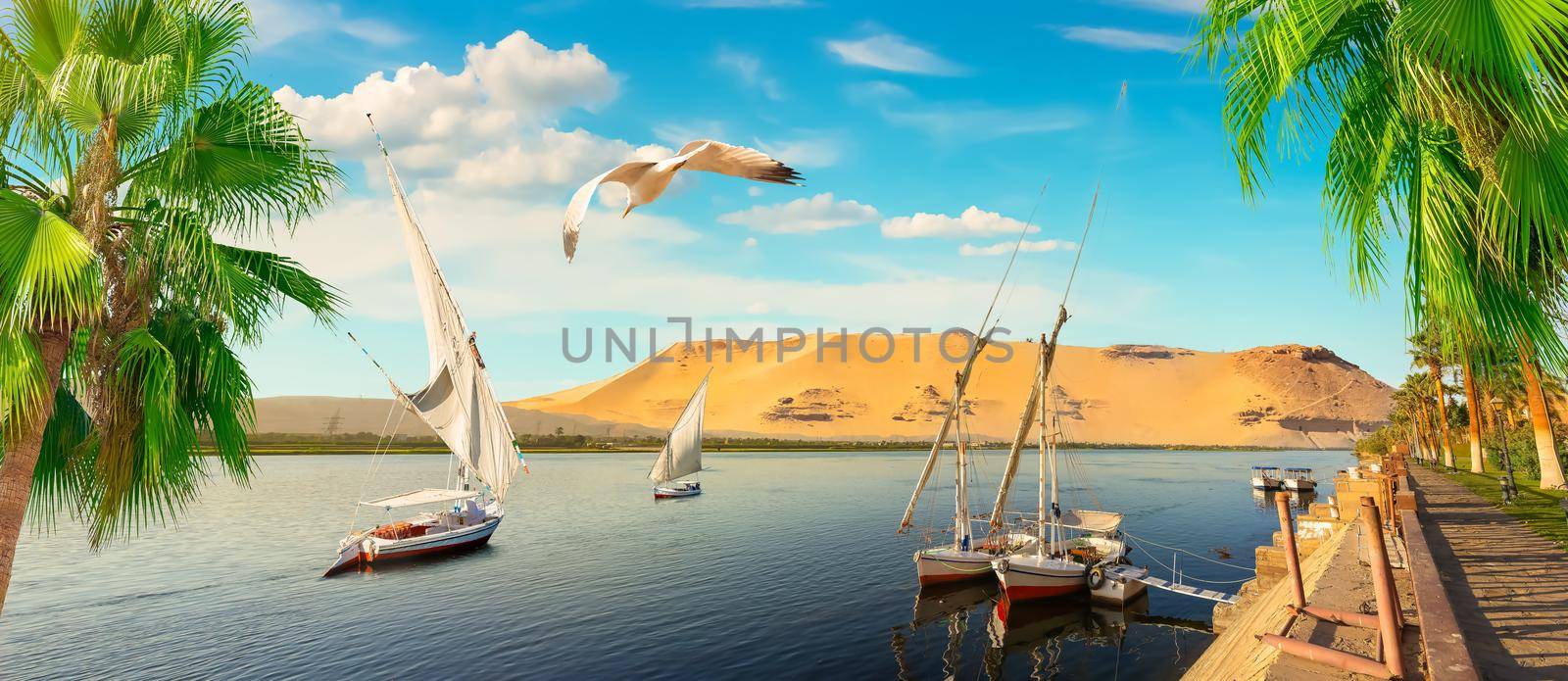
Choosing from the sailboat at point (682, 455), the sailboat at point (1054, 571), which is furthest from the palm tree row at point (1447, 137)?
the sailboat at point (682, 455)

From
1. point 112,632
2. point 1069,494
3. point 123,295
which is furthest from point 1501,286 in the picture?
point 1069,494

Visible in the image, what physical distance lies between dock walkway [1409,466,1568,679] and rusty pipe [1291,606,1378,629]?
107cm

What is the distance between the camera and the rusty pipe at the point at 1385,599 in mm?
7902

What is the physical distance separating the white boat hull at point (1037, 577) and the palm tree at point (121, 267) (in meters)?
26.2

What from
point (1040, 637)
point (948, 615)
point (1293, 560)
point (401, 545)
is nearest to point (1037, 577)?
point (1040, 637)

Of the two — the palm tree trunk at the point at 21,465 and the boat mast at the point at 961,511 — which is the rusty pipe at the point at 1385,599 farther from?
the boat mast at the point at 961,511

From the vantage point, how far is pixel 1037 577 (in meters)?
27.7

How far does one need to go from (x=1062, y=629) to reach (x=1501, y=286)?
73.6 feet

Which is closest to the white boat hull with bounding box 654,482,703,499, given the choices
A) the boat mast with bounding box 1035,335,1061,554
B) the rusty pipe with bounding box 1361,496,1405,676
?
the boat mast with bounding box 1035,335,1061,554

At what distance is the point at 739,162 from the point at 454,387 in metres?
29.1

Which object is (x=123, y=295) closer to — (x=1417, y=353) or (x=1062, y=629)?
(x=1062, y=629)

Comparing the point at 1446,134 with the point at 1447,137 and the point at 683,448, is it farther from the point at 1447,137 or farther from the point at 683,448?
the point at 683,448

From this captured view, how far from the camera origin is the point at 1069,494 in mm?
78750

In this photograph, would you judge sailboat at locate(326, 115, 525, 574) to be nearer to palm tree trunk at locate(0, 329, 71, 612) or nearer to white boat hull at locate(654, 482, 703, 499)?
palm tree trunk at locate(0, 329, 71, 612)
